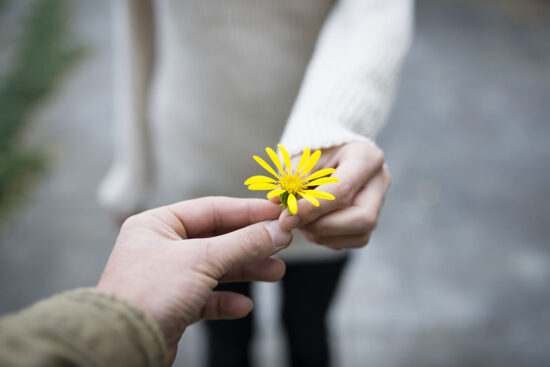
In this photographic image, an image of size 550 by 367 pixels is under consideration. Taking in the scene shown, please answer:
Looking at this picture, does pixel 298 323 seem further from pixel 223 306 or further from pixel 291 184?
pixel 291 184

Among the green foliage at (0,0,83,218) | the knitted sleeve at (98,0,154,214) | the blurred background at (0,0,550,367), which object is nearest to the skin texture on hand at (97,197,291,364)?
the knitted sleeve at (98,0,154,214)

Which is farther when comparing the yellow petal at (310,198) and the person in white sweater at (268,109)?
the person in white sweater at (268,109)

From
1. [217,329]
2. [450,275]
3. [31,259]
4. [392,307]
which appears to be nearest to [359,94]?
[217,329]

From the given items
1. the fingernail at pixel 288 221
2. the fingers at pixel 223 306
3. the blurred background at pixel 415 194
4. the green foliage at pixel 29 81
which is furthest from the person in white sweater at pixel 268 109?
the green foliage at pixel 29 81

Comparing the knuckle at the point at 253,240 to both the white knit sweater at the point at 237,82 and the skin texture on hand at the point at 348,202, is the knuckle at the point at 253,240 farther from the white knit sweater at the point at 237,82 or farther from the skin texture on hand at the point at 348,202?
the white knit sweater at the point at 237,82

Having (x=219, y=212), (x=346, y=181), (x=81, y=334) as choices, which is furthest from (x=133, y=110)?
(x=81, y=334)

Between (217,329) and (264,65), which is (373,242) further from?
(264,65)
